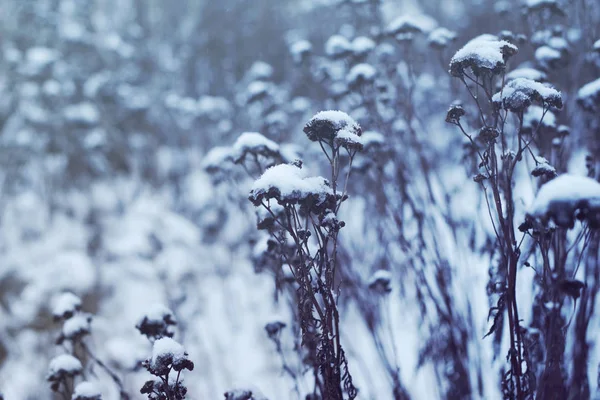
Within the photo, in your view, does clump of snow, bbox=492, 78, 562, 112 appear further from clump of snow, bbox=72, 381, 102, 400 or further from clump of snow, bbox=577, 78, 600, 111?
clump of snow, bbox=72, 381, 102, 400

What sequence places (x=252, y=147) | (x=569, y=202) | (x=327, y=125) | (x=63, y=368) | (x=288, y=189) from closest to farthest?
(x=569, y=202), (x=288, y=189), (x=327, y=125), (x=63, y=368), (x=252, y=147)

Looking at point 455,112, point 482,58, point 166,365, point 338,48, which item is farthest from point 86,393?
point 338,48

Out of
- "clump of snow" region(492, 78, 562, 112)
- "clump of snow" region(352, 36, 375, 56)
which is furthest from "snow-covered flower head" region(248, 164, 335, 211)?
"clump of snow" region(352, 36, 375, 56)

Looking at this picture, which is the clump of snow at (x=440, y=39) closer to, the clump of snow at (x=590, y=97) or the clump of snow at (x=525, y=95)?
the clump of snow at (x=590, y=97)

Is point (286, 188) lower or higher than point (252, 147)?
lower

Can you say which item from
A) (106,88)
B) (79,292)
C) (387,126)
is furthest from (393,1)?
(79,292)

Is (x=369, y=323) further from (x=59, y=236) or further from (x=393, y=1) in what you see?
(x=393, y=1)

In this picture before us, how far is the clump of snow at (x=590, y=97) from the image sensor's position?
3525mm

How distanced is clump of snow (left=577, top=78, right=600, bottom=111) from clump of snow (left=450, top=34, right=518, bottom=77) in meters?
1.15

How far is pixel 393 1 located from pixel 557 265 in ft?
30.8

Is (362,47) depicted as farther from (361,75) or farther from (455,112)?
(455,112)

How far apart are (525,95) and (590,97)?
1.36 meters

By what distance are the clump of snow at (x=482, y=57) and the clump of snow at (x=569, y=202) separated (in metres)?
0.85

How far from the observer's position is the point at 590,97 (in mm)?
3602
